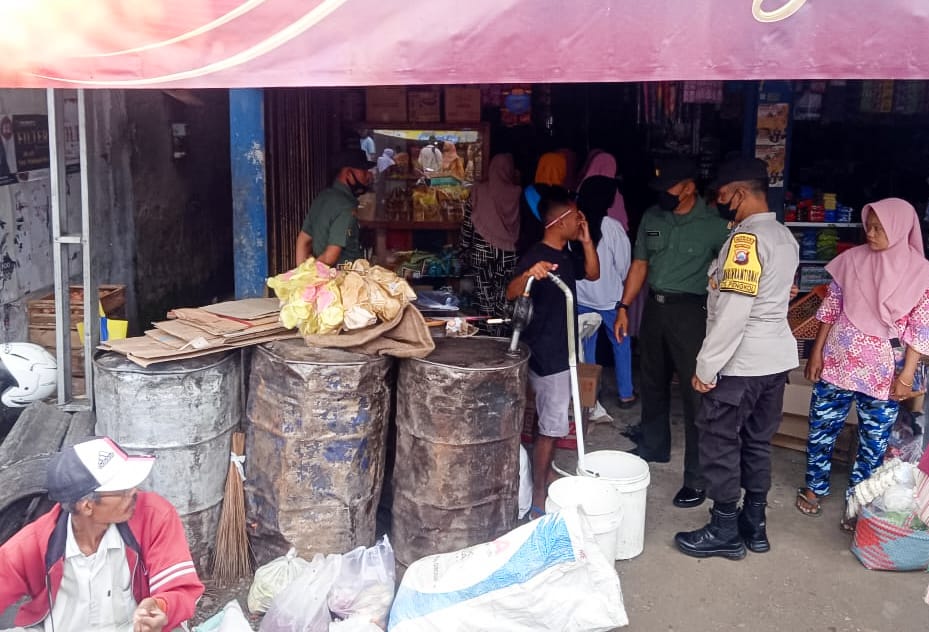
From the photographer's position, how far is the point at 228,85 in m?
3.92

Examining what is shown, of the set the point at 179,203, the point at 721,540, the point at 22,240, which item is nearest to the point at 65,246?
the point at 22,240

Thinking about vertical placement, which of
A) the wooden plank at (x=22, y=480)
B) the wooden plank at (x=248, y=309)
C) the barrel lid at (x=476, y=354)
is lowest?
the wooden plank at (x=22, y=480)

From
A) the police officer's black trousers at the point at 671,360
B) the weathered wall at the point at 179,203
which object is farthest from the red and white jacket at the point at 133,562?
the weathered wall at the point at 179,203

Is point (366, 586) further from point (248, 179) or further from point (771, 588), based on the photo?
point (248, 179)

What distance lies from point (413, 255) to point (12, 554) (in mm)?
5048

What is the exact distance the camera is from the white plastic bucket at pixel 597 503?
4.39m

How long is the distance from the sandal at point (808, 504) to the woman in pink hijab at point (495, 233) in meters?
2.49

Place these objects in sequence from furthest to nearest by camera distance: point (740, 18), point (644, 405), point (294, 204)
→ 1. point (294, 204)
2. point (644, 405)
3. point (740, 18)

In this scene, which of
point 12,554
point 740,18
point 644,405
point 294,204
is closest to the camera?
point 12,554

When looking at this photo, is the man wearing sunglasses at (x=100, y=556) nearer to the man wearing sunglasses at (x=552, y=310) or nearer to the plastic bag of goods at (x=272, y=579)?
the plastic bag of goods at (x=272, y=579)

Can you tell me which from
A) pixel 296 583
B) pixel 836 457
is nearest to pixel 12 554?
pixel 296 583

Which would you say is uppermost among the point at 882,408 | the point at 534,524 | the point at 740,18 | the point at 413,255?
the point at 740,18

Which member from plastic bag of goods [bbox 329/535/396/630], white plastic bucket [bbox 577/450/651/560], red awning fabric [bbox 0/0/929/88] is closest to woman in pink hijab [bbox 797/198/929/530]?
white plastic bucket [bbox 577/450/651/560]

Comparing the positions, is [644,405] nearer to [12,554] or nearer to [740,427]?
[740,427]
